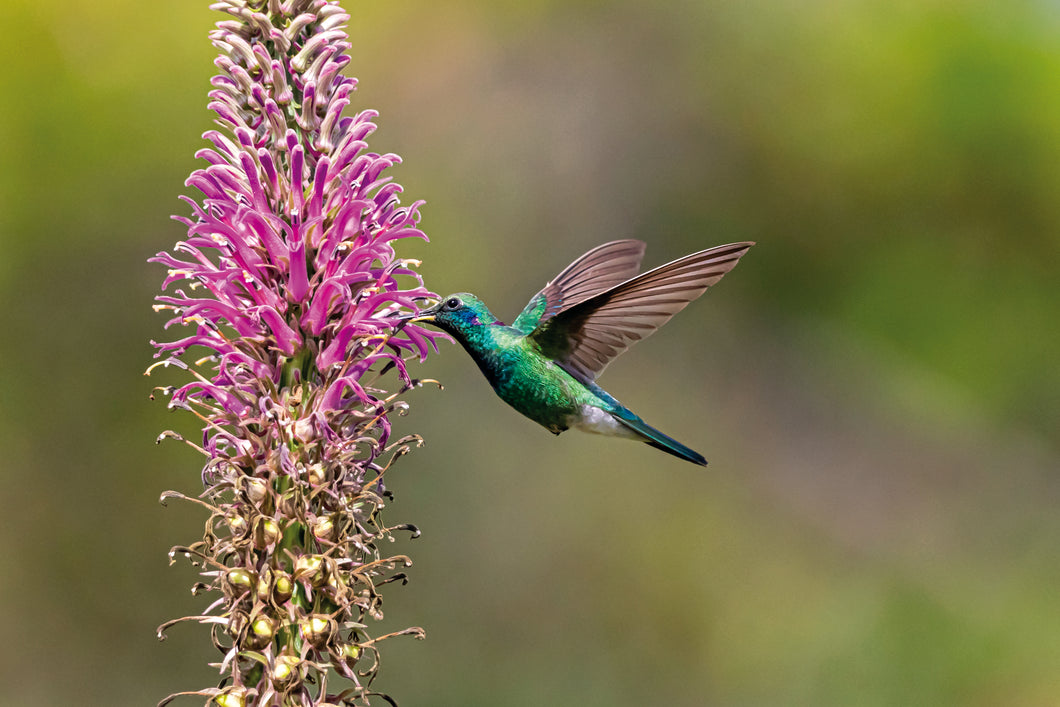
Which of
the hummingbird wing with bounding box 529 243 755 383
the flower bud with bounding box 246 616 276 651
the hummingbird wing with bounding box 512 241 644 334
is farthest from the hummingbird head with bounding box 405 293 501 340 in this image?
the flower bud with bounding box 246 616 276 651

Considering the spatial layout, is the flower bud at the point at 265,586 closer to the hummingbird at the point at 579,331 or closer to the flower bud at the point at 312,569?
the flower bud at the point at 312,569

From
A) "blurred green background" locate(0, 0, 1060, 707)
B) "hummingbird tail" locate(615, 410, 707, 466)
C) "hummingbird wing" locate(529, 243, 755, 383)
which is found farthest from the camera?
"blurred green background" locate(0, 0, 1060, 707)

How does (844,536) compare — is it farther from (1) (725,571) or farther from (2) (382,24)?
(2) (382,24)

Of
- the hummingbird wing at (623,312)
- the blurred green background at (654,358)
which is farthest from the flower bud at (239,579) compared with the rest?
the blurred green background at (654,358)

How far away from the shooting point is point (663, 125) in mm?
10453

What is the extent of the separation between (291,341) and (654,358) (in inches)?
288

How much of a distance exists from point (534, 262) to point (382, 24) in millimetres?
2629

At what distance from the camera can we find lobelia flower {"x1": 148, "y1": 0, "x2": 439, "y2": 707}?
117 inches

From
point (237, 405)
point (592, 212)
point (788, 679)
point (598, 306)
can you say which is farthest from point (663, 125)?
point (237, 405)

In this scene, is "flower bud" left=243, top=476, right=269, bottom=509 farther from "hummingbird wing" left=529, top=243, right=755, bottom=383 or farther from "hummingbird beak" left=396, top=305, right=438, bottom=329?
"hummingbird wing" left=529, top=243, right=755, bottom=383

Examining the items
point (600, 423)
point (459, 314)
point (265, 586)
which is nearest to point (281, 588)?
point (265, 586)

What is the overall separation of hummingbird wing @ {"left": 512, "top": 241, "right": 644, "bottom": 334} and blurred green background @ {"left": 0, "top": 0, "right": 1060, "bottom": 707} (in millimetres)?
3793

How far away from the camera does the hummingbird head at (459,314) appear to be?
427cm

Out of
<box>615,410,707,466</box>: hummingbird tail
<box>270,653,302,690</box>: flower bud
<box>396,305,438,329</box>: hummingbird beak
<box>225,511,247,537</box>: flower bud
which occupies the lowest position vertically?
<box>270,653,302,690</box>: flower bud
